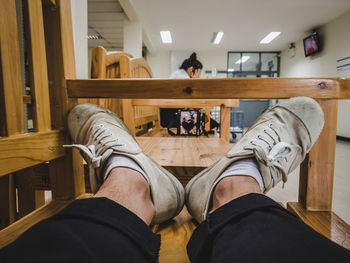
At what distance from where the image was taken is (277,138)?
0.53 meters

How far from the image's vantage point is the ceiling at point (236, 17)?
411 centimetres

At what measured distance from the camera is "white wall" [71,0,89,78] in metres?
0.87

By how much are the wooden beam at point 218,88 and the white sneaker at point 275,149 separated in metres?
0.04

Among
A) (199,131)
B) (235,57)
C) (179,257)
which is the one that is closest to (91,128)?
(179,257)

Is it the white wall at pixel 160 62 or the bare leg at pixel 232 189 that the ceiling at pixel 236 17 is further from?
the bare leg at pixel 232 189

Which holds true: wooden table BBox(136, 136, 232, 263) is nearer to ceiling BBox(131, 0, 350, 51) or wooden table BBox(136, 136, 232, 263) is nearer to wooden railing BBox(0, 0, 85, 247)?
wooden railing BBox(0, 0, 85, 247)

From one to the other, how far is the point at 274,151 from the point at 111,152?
0.39m

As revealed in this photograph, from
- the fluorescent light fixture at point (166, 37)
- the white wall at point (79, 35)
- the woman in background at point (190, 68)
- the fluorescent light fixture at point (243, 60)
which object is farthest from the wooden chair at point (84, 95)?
the fluorescent light fixture at point (243, 60)

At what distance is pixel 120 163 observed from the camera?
0.49 metres

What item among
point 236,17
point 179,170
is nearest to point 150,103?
point 179,170

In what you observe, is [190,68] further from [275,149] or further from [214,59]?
[214,59]

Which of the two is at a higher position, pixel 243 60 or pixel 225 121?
pixel 243 60

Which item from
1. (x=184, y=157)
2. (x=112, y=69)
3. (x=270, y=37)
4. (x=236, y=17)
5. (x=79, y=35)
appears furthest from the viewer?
(x=270, y=37)

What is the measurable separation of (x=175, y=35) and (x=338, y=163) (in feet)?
16.8
